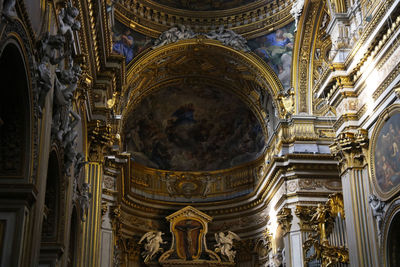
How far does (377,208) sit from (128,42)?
1489 cm

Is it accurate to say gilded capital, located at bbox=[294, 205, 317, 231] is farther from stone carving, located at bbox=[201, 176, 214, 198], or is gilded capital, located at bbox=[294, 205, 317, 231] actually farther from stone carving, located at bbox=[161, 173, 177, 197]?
stone carving, located at bbox=[161, 173, 177, 197]

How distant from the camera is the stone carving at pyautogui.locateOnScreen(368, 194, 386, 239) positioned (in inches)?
504

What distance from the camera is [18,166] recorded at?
8.39m

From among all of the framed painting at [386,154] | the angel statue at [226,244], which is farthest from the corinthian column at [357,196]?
the angel statue at [226,244]

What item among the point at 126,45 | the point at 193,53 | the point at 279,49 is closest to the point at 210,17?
the point at 193,53

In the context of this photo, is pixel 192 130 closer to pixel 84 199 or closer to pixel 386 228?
pixel 84 199

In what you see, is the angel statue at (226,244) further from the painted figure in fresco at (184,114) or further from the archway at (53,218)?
the archway at (53,218)

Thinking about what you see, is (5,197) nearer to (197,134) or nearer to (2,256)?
(2,256)

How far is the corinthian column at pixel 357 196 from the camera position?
521 inches

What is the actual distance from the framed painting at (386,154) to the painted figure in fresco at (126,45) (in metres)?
13.6

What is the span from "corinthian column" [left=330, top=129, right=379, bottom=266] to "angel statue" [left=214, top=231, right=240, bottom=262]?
1269cm

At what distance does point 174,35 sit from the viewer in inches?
1005

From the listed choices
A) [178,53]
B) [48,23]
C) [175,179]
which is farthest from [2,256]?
[175,179]

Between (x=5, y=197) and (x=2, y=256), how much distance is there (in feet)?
2.84
